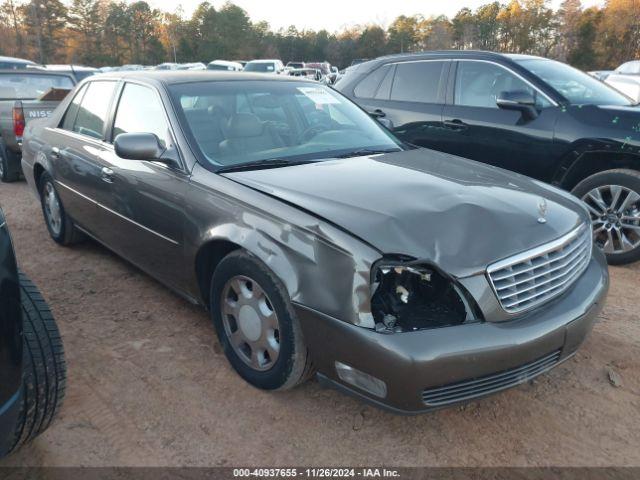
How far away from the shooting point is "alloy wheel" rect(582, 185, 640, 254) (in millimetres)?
4301

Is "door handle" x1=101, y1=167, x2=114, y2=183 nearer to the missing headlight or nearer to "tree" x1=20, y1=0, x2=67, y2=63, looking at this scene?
the missing headlight

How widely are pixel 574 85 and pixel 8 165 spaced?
741 cm

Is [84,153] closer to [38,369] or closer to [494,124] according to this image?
[38,369]

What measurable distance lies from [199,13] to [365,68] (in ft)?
255

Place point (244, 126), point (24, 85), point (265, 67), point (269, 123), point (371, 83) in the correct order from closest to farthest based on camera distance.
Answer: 1. point (244, 126)
2. point (269, 123)
3. point (371, 83)
4. point (24, 85)
5. point (265, 67)

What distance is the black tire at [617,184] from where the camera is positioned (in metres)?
4.25

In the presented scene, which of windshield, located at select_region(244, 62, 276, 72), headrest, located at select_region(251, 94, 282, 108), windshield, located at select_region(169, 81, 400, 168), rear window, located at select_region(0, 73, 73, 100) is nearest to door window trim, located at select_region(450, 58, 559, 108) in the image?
windshield, located at select_region(169, 81, 400, 168)

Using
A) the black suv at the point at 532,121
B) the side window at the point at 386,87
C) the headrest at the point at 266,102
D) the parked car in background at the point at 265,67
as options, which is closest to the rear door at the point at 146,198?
the headrest at the point at 266,102

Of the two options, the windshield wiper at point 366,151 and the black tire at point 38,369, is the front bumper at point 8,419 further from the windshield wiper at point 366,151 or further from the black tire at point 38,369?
the windshield wiper at point 366,151

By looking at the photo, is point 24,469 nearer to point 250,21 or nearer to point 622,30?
point 622,30

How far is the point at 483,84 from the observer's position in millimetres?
5211

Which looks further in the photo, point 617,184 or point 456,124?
point 456,124

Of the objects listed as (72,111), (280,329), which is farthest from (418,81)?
(280,329)

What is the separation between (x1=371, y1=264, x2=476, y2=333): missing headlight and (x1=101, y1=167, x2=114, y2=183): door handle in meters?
2.31
